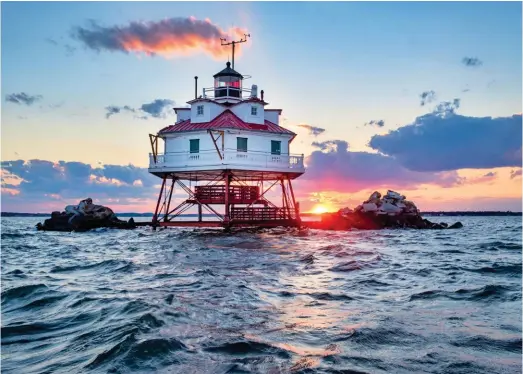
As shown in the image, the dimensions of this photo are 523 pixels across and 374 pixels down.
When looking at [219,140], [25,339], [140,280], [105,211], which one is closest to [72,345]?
[25,339]

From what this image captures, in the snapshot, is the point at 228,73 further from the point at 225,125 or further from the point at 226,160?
the point at 226,160

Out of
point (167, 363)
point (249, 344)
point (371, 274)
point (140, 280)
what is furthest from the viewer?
point (371, 274)

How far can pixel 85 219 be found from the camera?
45031mm

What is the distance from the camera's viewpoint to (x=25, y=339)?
7.58 m

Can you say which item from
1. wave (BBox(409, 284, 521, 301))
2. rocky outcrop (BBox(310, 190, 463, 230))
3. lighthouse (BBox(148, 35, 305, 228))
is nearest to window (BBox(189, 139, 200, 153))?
lighthouse (BBox(148, 35, 305, 228))

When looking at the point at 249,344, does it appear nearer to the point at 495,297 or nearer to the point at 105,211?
the point at 495,297

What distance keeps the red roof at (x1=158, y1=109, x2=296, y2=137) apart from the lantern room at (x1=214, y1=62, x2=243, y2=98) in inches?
124

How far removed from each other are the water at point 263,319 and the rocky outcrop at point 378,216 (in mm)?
27551

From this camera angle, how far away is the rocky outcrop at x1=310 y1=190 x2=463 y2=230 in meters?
43.8

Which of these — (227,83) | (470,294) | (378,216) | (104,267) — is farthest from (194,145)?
(470,294)

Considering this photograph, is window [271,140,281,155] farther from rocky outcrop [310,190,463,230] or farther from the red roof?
rocky outcrop [310,190,463,230]

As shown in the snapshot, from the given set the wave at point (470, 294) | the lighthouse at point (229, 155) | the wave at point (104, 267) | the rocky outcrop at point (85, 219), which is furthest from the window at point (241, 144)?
the wave at point (470, 294)

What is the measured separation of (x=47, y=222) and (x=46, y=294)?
41.1 metres

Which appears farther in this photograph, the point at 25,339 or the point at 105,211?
the point at 105,211
